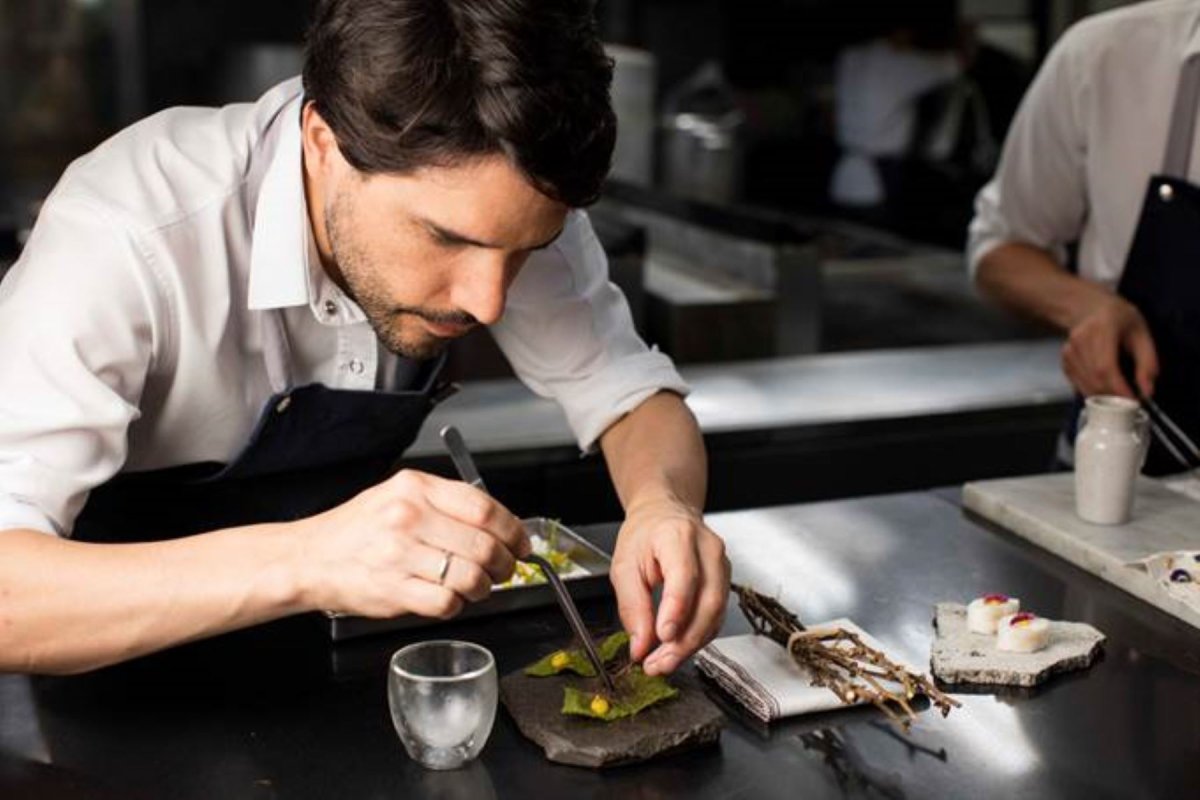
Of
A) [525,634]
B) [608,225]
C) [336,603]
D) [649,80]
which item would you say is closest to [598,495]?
[608,225]

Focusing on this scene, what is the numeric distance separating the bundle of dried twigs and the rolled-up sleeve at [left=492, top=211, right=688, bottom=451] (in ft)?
1.59

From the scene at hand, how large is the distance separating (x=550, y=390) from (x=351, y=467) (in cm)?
29

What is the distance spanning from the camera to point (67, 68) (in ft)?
16.5

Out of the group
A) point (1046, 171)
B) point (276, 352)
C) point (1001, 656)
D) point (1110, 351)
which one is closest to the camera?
point (1001, 656)

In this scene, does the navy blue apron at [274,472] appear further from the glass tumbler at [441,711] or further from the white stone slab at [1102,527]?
the white stone slab at [1102,527]

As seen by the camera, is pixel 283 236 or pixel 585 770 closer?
pixel 585 770

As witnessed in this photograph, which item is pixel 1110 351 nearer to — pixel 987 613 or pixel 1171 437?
pixel 1171 437

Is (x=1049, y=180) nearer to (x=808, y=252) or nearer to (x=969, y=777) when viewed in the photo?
(x=808, y=252)

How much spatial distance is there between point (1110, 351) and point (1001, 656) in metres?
0.92

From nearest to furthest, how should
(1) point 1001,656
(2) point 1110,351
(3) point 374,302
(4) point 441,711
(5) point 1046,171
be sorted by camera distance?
(4) point 441,711 → (1) point 1001,656 → (3) point 374,302 → (2) point 1110,351 → (5) point 1046,171

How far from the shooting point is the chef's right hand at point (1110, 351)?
2444 mm

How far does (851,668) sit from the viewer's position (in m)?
1.59

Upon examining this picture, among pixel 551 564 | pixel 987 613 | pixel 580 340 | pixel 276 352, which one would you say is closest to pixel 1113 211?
pixel 580 340

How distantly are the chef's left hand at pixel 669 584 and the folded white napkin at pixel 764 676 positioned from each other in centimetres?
4
